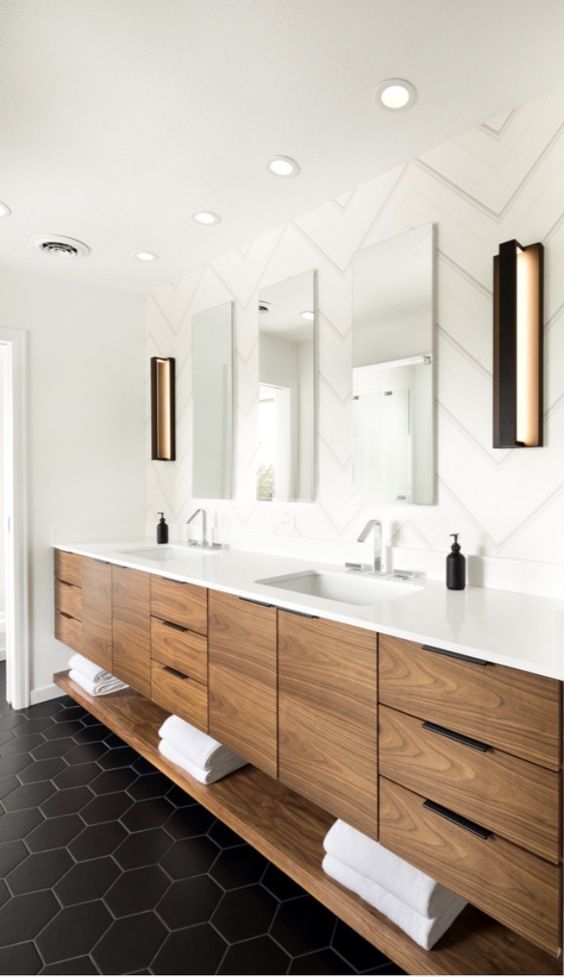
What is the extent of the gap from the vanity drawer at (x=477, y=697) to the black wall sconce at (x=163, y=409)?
2.32 meters

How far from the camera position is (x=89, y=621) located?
2846 millimetres

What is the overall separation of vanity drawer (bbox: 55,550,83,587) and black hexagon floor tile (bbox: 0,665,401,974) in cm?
95

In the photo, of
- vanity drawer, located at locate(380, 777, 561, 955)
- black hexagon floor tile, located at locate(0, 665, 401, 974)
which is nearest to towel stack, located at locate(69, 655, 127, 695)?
black hexagon floor tile, located at locate(0, 665, 401, 974)

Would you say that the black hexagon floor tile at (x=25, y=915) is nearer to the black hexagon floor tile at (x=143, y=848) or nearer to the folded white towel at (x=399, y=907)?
the black hexagon floor tile at (x=143, y=848)

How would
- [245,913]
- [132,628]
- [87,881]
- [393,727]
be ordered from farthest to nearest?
1. [132,628]
2. [87,881]
3. [245,913]
4. [393,727]

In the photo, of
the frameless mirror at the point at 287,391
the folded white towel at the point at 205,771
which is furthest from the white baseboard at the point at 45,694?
the frameless mirror at the point at 287,391

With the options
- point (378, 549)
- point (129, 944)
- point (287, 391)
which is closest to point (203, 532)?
point (287, 391)

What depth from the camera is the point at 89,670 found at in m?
2.99

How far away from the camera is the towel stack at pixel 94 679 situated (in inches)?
115

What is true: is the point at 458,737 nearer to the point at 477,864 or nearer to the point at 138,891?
the point at 477,864

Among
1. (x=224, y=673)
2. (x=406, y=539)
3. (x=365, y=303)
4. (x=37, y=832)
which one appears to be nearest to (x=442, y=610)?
(x=406, y=539)

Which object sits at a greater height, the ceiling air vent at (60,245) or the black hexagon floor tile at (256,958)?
the ceiling air vent at (60,245)

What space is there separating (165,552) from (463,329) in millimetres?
2014

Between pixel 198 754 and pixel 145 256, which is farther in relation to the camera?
pixel 145 256
